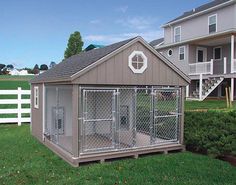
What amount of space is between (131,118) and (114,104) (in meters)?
2.35

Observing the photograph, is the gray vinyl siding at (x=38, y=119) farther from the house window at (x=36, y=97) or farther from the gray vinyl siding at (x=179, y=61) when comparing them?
the gray vinyl siding at (x=179, y=61)

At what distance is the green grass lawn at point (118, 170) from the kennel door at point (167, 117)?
0.81 metres

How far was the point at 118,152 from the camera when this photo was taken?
777 cm

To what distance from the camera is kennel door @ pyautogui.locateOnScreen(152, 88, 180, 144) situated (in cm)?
870

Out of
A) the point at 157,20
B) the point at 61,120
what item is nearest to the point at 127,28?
the point at 157,20

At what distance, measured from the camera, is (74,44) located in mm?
47188

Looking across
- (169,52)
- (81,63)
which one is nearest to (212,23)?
(169,52)

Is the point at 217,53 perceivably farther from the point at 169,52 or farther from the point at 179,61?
the point at 169,52

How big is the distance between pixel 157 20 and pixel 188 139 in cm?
2606

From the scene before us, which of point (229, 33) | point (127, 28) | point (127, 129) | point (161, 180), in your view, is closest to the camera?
point (161, 180)

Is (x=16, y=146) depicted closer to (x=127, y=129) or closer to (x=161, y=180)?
(x=127, y=129)

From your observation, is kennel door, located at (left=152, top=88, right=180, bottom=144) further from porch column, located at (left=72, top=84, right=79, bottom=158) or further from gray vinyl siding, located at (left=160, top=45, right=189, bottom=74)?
gray vinyl siding, located at (left=160, top=45, right=189, bottom=74)

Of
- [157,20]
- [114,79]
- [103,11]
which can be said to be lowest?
[114,79]

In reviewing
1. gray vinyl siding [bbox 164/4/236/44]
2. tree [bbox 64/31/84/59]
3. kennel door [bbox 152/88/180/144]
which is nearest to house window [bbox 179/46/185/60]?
gray vinyl siding [bbox 164/4/236/44]
